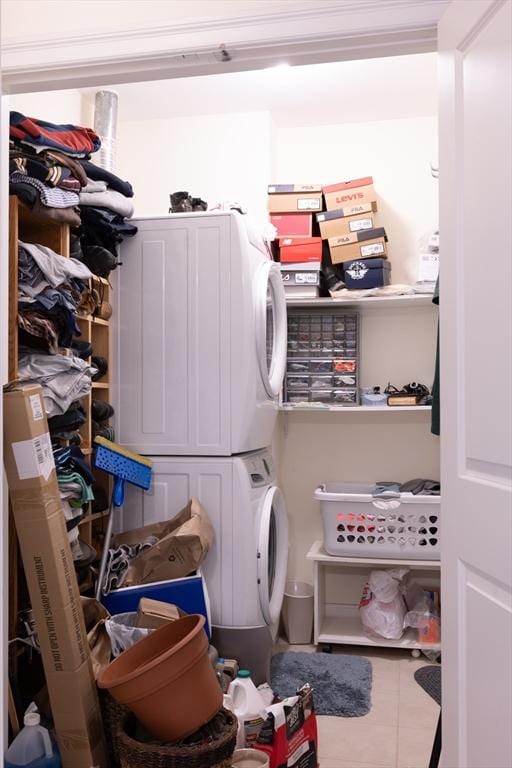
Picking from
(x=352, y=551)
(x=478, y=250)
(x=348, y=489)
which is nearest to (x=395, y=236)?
(x=348, y=489)

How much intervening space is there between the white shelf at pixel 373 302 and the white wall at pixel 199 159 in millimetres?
539

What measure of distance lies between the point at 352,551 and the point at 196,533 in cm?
117

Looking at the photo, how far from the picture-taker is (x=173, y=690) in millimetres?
1897

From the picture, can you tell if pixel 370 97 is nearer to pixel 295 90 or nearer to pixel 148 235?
pixel 295 90

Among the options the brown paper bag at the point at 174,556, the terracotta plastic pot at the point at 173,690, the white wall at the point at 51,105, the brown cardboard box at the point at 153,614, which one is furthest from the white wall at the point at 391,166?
the terracotta plastic pot at the point at 173,690

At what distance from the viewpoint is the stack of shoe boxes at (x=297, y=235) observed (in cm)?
369

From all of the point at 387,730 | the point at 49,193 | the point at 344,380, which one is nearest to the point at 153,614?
the point at 387,730

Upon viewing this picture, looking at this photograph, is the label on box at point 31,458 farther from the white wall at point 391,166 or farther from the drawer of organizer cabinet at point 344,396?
the white wall at point 391,166

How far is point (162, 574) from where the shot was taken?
8.70 feet

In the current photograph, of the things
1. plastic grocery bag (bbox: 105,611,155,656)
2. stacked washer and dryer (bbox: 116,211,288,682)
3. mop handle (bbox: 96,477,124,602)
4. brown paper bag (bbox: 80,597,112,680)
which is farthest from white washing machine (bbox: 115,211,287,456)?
plastic grocery bag (bbox: 105,611,155,656)

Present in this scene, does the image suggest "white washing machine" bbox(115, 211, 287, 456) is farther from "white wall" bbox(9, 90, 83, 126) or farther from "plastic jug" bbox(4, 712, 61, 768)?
"plastic jug" bbox(4, 712, 61, 768)

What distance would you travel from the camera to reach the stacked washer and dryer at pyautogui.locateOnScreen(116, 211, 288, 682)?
2.87 meters

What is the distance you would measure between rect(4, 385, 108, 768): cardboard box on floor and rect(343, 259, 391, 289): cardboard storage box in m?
2.05

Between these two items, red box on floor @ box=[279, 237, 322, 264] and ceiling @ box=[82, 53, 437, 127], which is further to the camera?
red box on floor @ box=[279, 237, 322, 264]
